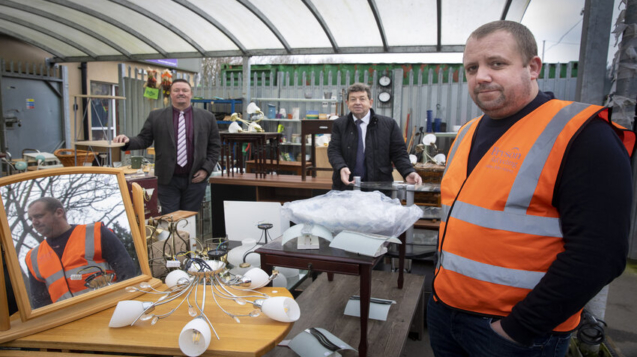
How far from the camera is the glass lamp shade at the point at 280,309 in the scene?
4.06 ft

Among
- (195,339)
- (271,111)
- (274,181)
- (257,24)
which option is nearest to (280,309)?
(195,339)

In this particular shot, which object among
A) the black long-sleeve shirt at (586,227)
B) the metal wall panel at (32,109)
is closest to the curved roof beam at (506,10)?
the black long-sleeve shirt at (586,227)

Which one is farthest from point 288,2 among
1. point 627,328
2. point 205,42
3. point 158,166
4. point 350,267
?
point 627,328

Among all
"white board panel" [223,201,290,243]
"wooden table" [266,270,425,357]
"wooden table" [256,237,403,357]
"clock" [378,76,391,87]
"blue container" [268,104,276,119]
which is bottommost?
"wooden table" [266,270,425,357]

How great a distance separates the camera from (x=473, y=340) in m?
1.23

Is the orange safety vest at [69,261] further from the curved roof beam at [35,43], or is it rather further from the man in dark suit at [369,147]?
the curved roof beam at [35,43]

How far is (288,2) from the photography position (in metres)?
5.88

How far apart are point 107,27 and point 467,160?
7780mm

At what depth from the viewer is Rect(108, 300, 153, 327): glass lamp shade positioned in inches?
47.4

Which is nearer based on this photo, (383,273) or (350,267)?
(350,267)

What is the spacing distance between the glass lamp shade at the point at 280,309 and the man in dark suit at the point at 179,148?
2707 millimetres

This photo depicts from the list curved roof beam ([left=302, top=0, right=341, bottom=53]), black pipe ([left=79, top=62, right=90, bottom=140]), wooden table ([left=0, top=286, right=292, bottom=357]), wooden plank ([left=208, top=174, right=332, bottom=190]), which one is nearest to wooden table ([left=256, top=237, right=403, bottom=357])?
wooden table ([left=0, top=286, right=292, bottom=357])

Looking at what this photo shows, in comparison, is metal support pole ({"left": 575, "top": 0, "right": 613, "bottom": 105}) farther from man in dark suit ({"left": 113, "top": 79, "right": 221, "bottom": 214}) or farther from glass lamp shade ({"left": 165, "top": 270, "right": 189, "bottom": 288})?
man in dark suit ({"left": 113, "top": 79, "right": 221, "bottom": 214})

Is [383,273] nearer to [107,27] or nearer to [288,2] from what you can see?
[288,2]
